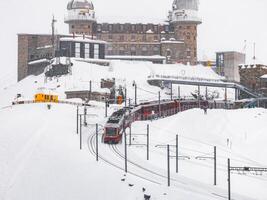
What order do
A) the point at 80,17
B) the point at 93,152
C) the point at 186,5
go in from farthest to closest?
the point at 186,5
the point at 80,17
the point at 93,152

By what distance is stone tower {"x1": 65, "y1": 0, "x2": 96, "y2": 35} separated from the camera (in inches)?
5172

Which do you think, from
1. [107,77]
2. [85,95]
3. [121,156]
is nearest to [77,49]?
[107,77]

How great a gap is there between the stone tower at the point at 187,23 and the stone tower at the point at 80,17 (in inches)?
941

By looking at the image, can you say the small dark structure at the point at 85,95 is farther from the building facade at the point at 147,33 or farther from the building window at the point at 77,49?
the building facade at the point at 147,33

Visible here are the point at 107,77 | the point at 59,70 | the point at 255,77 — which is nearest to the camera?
the point at 255,77

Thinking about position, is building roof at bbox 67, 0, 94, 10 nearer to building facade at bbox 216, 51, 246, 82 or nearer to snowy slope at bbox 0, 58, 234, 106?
snowy slope at bbox 0, 58, 234, 106

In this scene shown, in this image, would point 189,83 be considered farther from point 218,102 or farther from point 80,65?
point 80,65

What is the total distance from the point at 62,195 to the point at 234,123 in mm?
38939

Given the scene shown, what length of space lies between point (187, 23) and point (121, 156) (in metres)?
87.3

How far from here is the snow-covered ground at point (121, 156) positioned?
46.8m

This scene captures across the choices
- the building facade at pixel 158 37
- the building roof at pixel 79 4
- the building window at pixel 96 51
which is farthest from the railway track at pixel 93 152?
the building facade at pixel 158 37

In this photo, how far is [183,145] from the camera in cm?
6712

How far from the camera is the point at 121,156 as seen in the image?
5747cm

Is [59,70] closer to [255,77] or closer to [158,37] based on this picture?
[255,77]
